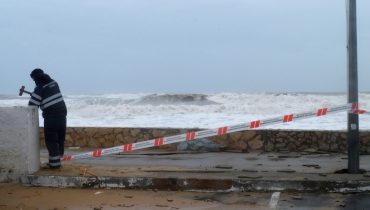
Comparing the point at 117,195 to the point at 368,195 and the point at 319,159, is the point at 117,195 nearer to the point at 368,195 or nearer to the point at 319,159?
the point at 368,195

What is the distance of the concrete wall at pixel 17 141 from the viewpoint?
315 inches

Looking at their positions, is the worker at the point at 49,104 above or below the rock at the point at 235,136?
above

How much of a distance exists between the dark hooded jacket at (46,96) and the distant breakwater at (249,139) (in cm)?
427

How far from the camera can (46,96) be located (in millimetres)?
8297

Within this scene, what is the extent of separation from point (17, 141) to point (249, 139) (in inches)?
Answer: 214

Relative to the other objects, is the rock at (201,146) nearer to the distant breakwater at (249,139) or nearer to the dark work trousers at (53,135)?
the distant breakwater at (249,139)

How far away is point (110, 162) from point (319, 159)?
3.98 metres

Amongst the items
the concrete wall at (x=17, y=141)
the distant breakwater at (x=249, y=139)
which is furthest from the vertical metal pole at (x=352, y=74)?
the concrete wall at (x=17, y=141)

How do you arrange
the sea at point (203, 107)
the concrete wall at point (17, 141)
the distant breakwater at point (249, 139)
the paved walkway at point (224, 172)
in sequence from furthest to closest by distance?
the sea at point (203, 107)
the distant breakwater at point (249, 139)
the concrete wall at point (17, 141)
the paved walkway at point (224, 172)

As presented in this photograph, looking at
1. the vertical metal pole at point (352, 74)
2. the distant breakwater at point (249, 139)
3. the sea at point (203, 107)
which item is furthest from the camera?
the sea at point (203, 107)

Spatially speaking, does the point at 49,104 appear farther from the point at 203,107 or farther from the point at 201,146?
the point at 203,107

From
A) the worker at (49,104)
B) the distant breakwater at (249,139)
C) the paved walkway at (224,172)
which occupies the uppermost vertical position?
the worker at (49,104)

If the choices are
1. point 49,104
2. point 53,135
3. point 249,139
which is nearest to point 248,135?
point 249,139

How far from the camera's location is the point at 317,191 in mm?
7359
